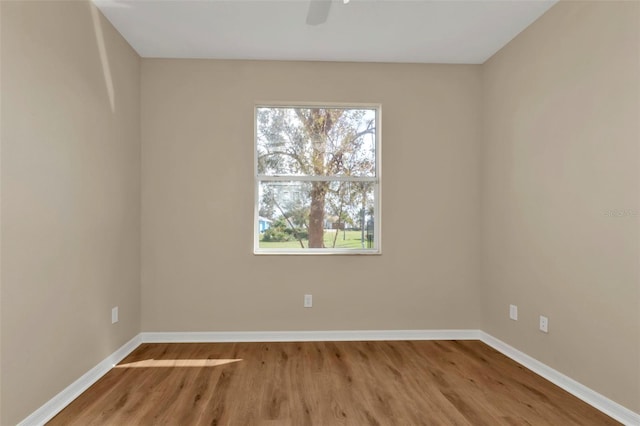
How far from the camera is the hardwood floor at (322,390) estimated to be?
2293 millimetres

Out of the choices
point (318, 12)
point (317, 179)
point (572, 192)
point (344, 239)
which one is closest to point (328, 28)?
point (318, 12)

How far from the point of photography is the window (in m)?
3.85

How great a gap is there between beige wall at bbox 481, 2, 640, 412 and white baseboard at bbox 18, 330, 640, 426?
0.07m

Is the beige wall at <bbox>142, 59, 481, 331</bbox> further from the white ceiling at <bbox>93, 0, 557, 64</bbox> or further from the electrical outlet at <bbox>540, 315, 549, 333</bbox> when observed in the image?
the electrical outlet at <bbox>540, 315, 549, 333</bbox>

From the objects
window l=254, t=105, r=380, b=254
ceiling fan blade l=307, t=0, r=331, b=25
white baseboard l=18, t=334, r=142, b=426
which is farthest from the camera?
window l=254, t=105, r=380, b=254

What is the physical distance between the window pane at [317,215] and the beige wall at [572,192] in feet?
4.09

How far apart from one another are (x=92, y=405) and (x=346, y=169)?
111 inches

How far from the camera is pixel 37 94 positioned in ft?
7.23

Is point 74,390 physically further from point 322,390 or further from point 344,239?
point 344,239

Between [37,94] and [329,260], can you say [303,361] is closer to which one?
[329,260]

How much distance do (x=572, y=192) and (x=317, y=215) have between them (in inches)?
85.7

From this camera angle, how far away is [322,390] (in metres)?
2.64

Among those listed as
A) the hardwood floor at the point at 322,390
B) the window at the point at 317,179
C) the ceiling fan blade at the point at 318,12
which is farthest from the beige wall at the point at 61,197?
the ceiling fan blade at the point at 318,12

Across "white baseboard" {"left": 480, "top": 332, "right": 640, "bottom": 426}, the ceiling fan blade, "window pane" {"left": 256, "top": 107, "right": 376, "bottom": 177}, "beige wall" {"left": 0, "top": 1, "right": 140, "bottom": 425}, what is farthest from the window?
"white baseboard" {"left": 480, "top": 332, "right": 640, "bottom": 426}
